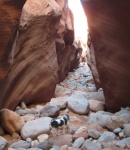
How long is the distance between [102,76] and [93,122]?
1.01 m

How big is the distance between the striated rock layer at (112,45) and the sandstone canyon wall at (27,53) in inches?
41.8

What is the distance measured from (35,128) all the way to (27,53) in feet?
5.49

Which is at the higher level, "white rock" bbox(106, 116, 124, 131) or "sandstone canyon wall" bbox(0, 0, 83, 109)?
"sandstone canyon wall" bbox(0, 0, 83, 109)

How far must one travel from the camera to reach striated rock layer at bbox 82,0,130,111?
12.2 feet

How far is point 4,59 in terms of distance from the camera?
11.0 feet

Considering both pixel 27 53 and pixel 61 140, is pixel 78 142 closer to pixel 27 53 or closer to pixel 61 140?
pixel 61 140

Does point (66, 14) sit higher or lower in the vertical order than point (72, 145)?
higher

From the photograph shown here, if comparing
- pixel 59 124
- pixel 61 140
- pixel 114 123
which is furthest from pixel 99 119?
pixel 61 140

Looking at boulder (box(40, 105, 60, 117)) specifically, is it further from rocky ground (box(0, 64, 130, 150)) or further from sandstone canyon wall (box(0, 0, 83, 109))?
sandstone canyon wall (box(0, 0, 83, 109))

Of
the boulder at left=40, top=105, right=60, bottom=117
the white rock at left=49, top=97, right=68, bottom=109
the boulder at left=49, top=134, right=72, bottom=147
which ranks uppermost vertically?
the boulder at left=49, top=134, right=72, bottom=147

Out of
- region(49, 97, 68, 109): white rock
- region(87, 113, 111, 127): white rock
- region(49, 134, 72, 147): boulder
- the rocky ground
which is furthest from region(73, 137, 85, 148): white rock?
region(49, 97, 68, 109): white rock

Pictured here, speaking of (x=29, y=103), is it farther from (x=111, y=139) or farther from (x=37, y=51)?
(x=111, y=139)

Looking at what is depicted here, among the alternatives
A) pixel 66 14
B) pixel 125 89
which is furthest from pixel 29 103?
pixel 66 14

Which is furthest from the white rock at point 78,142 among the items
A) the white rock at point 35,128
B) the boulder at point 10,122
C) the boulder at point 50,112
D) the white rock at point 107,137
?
the boulder at point 50,112
